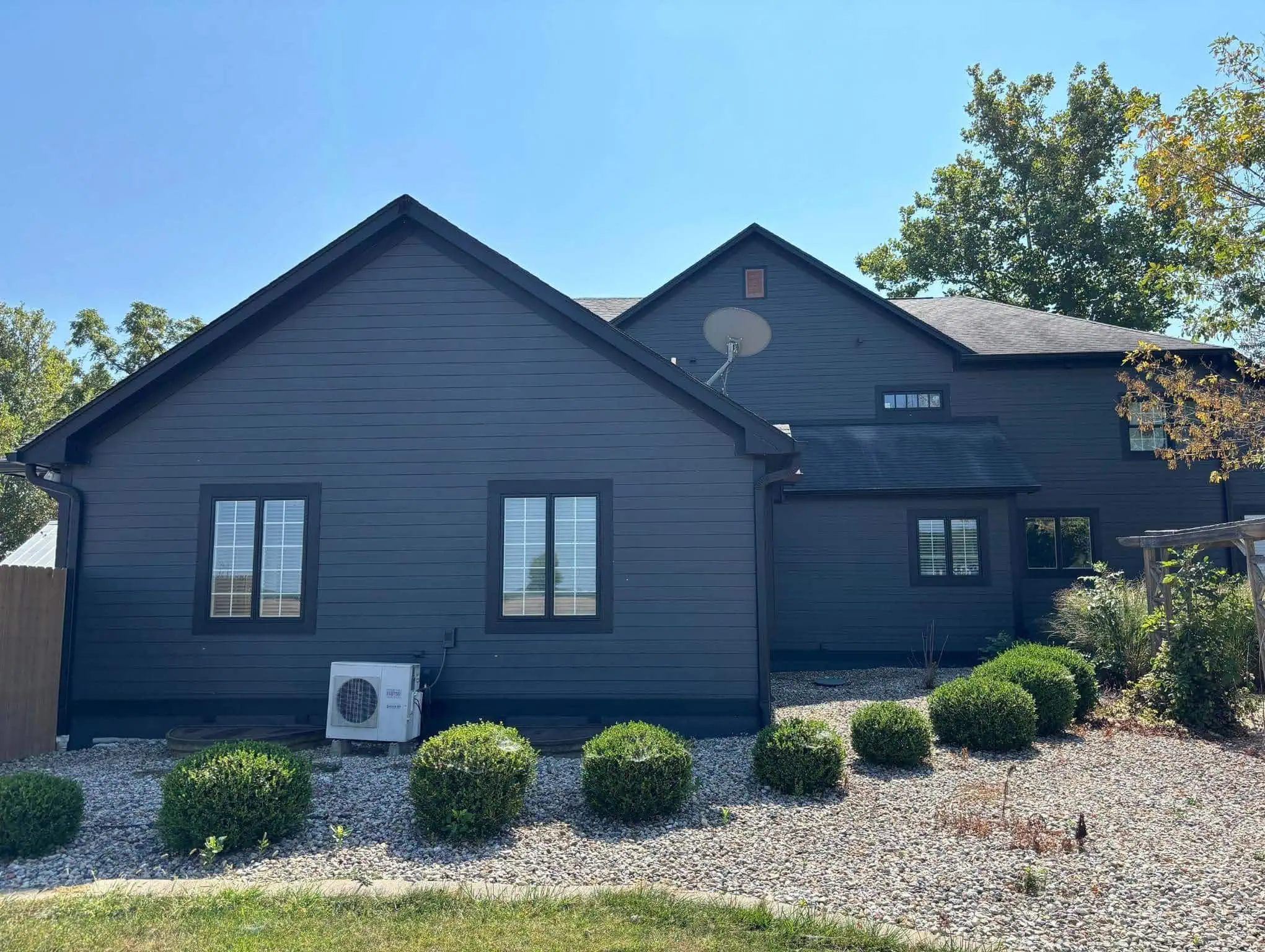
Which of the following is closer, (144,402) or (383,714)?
(383,714)

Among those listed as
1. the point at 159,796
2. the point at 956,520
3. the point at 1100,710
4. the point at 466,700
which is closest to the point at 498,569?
the point at 466,700

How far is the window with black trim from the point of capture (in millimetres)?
16812

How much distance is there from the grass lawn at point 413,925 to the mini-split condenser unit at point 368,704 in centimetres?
386

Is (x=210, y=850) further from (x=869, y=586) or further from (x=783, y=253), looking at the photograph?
(x=783, y=253)

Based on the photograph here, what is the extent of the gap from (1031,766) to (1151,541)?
13.8 feet

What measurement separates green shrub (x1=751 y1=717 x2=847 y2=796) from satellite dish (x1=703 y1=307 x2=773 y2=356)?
10.7 metres

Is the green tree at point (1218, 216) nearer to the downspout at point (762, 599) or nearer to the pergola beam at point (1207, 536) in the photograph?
the pergola beam at point (1207, 536)

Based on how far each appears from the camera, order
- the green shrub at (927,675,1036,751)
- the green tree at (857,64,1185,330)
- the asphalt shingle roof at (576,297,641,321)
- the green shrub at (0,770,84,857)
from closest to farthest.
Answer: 1. the green shrub at (0,770,84,857)
2. the green shrub at (927,675,1036,751)
3. the asphalt shingle roof at (576,297,641,321)
4. the green tree at (857,64,1185,330)

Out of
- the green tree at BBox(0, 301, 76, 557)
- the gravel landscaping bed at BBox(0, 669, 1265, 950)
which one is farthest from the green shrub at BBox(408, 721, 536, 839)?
the green tree at BBox(0, 301, 76, 557)

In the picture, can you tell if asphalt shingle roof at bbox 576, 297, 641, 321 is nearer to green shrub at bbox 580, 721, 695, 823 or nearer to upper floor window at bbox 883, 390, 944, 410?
upper floor window at bbox 883, 390, 944, 410

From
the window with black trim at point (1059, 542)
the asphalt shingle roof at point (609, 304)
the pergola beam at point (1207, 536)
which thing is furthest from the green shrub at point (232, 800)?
the window with black trim at point (1059, 542)

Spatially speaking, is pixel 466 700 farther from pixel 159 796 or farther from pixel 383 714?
pixel 159 796

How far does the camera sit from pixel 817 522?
15.6 metres

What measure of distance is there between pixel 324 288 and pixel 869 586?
33.1 feet
